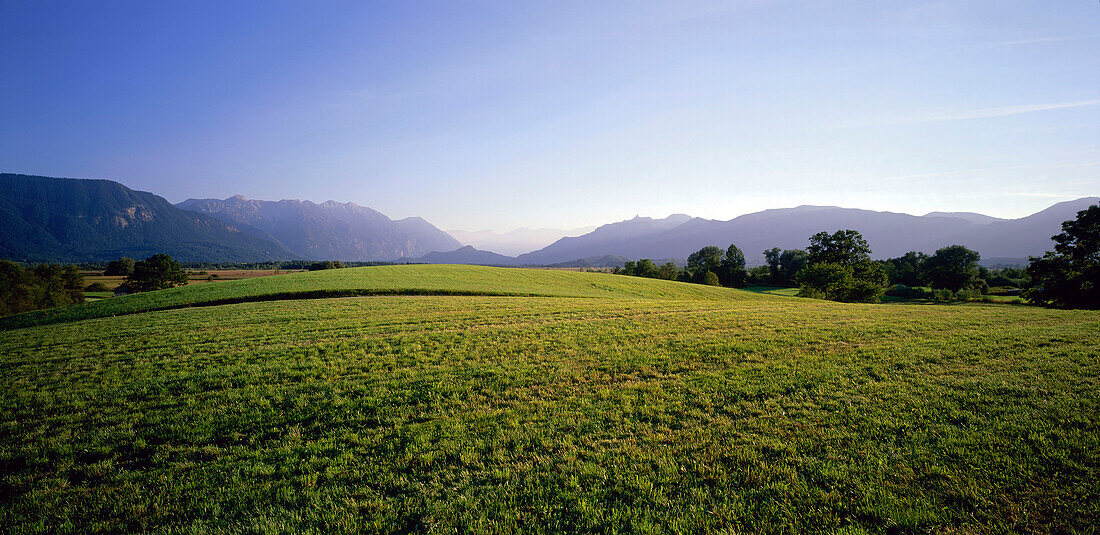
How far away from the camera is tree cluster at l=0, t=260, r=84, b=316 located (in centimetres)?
5550

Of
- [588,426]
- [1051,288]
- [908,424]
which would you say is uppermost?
[1051,288]

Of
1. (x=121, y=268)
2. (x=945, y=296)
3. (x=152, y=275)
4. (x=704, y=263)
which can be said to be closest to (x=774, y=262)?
(x=704, y=263)

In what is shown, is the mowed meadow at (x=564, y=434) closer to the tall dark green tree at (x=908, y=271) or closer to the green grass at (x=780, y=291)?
the green grass at (x=780, y=291)

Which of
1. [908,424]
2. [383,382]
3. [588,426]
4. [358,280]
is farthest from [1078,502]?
[358,280]

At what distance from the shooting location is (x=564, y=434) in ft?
22.9

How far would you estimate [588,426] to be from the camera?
287 inches

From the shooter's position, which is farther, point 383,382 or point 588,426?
point 383,382

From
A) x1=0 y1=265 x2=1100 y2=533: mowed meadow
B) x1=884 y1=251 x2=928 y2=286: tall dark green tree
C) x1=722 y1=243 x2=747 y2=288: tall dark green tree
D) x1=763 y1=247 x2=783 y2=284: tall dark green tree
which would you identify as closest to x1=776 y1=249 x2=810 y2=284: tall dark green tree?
x1=763 y1=247 x2=783 y2=284: tall dark green tree

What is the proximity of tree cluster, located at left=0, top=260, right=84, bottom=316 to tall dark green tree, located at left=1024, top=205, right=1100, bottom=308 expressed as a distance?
131547mm

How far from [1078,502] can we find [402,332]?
58.4 feet

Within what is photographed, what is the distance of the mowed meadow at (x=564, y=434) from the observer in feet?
15.9

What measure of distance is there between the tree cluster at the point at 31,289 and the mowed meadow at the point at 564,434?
2904 inches

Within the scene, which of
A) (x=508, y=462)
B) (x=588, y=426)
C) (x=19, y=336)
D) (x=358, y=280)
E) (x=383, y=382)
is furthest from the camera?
(x=358, y=280)

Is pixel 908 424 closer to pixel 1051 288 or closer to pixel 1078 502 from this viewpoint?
pixel 1078 502
